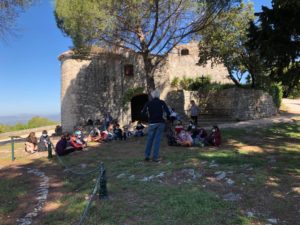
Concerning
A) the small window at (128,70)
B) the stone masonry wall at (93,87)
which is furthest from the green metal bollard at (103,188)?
the small window at (128,70)

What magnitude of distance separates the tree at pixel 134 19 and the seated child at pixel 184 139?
3.87 metres

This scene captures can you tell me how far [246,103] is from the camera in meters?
17.4

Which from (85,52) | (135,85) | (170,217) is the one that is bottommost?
(170,217)

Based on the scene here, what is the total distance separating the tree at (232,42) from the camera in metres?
13.6

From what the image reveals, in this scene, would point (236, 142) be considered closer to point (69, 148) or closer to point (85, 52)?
point (69, 148)

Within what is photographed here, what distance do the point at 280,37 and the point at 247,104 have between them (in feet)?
30.3

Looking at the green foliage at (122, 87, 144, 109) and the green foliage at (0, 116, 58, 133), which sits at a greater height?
the green foliage at (122, 87, 144, 109)

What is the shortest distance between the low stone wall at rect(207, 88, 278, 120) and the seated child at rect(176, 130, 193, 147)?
8.13 metres

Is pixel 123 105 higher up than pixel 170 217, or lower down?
higher up

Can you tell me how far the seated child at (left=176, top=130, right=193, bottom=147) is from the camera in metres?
9.72

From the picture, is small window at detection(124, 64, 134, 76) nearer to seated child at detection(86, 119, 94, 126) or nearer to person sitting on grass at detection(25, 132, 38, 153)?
seated child at detection(86, 119, 94, 126)

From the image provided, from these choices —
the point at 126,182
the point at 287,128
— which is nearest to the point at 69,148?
the point at 126,182

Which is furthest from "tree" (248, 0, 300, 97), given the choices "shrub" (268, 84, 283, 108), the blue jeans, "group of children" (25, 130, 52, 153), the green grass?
"shrub" (268, 84, 283, 108)

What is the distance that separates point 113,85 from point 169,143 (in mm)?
10193
